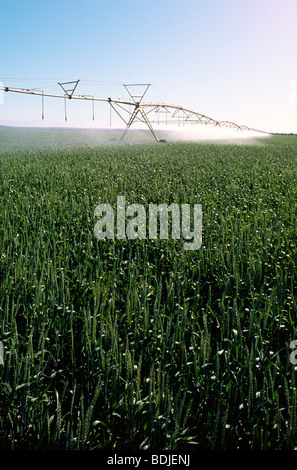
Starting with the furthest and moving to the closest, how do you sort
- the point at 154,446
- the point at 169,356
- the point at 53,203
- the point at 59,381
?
the point at 53,203 → the point at 169,356 → the point at 59,381 → the point at 154,446

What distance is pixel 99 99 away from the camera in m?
32.8

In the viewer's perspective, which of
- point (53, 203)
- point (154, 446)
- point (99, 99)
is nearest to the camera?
point (154, 446)

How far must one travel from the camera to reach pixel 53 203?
26.0 ft

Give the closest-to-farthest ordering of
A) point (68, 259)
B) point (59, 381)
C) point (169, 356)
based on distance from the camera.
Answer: point (59, 381)
point (169, 356)
point (68, 259)

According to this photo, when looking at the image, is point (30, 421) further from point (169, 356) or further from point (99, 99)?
point (99, 99)

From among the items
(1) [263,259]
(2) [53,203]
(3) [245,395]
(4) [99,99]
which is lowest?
(3) [245,395]
